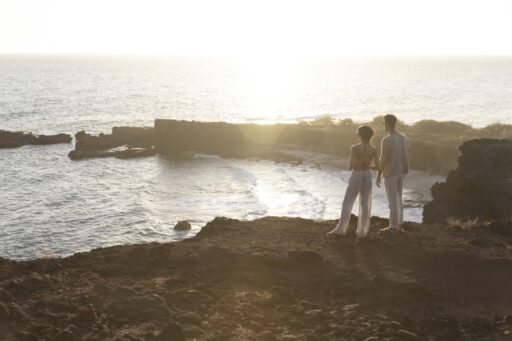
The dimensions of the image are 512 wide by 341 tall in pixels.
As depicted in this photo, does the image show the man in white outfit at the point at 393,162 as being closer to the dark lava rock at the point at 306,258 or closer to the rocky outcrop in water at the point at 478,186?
the dark lava rock at the point at 306,258

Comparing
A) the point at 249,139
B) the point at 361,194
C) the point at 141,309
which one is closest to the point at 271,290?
the point at 141,309

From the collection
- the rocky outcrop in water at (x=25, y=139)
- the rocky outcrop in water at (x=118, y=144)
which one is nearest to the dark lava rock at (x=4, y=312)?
the rocky outcrop in water at (x=118, y=144)

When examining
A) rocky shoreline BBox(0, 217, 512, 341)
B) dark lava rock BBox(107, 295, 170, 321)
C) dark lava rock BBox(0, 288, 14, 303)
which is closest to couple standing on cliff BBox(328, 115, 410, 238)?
rocky shoreline BBox(0, 217, 512, 341)

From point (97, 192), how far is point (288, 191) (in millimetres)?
15320

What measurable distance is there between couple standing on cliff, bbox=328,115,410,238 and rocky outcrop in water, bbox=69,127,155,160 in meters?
53.3

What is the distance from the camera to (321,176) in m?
52.5

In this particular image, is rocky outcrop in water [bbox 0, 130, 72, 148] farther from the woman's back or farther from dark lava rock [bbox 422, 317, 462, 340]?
dark lava rock [bbox 422, 317, 462, 340]

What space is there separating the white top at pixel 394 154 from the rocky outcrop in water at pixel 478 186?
1016 centimetres

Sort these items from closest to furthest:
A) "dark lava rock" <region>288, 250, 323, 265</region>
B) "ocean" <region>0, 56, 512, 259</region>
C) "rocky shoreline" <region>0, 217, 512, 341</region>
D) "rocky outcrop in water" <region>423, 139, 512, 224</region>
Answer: "rocky shoreline" <region>0, 217, 512, 341</region> < "dark lava rock" <region>288, 250, 323, 265</region> < "rocky outcrop in water" <region>423, 139, 512, 224</region> < "ocean" <region>0, 56, 512, 259</region>

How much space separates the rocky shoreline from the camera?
7844mm

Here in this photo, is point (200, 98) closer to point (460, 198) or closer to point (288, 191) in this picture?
point (288, 191)

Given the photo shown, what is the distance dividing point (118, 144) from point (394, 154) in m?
61.1

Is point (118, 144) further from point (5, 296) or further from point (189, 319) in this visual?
point (189, 319)

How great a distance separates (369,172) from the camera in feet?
39.9
